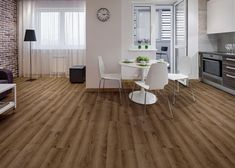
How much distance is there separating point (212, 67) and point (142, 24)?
2598mm

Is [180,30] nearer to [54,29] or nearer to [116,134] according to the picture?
[54,29]

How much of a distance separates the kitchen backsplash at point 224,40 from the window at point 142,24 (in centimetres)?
204

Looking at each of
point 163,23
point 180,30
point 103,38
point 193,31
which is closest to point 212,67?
point 193,31

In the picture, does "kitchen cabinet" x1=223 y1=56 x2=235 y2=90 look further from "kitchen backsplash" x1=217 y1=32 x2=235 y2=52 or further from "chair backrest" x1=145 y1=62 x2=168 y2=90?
"chair backrest" x1=145 y1=62 x2=168 y2=90

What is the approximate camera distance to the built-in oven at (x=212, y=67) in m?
6.16

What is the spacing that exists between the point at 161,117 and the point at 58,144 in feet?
5.78

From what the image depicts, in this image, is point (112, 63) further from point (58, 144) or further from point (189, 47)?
point (58, 144)

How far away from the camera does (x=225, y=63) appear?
19.1 ft

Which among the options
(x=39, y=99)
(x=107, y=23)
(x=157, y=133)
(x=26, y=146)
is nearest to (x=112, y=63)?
(x=107, y=23)

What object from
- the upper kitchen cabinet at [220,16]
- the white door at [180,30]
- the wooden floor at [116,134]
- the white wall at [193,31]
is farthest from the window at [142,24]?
the wooden floor at [116,134]

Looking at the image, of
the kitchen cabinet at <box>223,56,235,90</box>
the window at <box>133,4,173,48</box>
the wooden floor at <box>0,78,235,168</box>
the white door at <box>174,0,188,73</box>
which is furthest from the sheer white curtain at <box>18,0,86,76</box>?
the kitchen cabinet at <box>223,56,235,90</box>

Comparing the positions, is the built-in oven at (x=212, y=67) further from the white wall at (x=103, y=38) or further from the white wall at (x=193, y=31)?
the white wall at (x=103, y=38)

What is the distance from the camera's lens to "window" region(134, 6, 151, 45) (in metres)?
7.90

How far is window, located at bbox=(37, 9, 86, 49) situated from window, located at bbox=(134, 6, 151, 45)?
189 cm
